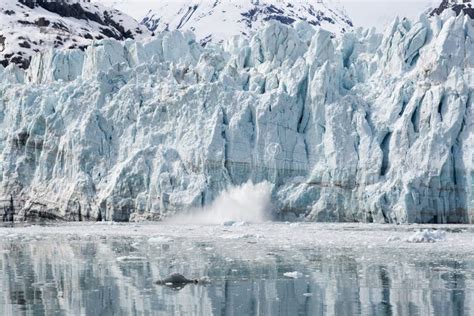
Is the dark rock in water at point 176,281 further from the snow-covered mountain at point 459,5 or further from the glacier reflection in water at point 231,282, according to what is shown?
the snow-covered mountain at point 459,5

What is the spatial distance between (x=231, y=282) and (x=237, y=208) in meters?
15.5

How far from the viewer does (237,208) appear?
89.1 feet

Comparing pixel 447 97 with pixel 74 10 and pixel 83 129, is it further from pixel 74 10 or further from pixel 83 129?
pixel 74 10

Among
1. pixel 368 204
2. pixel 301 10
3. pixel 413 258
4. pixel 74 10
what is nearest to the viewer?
pixel 413 258

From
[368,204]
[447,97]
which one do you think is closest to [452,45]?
[447,97]

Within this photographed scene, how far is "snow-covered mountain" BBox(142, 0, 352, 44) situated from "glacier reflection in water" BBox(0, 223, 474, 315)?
4166 inches

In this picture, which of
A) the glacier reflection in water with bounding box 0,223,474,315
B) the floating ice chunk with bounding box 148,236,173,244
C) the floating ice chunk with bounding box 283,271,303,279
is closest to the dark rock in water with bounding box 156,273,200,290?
the glacier reflection in water with bounding box 0,223,474,315

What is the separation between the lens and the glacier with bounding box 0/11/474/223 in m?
25.9

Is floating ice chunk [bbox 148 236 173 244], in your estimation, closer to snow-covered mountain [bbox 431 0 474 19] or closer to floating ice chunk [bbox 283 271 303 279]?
floating ice chunk [bbox 283 271 303 279]

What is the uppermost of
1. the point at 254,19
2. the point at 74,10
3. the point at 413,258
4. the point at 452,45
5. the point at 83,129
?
the point at 254,19

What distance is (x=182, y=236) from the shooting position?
20422mm

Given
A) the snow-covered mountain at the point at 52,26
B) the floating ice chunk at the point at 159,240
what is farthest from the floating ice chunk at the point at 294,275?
the snow-covered mountain at the point at 52,26

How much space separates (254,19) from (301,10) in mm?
12733

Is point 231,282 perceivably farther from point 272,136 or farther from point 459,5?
point 459,5
